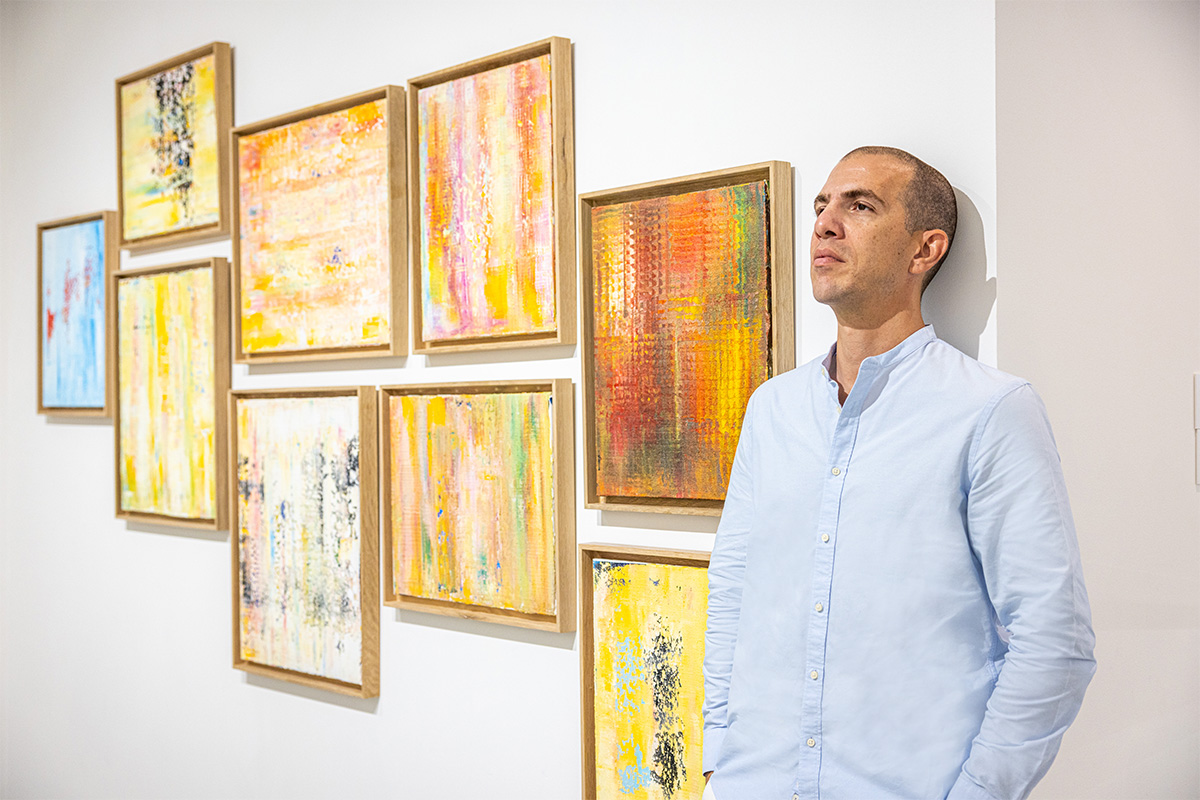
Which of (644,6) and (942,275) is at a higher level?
(644,6)

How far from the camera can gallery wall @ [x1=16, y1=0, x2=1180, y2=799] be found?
158cm

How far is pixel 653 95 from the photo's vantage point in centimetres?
193

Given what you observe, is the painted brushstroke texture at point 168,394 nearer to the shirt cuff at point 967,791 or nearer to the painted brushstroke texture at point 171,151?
the painted brushstroke texture at point 171,151

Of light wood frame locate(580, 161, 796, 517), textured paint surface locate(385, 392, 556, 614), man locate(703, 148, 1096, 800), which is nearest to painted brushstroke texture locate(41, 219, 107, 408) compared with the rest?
textured paint surface locate(385, 392, 556, 614)

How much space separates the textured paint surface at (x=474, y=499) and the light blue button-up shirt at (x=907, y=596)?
578 millimetres

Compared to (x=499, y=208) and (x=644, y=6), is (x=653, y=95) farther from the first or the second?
(x=499, y=208)

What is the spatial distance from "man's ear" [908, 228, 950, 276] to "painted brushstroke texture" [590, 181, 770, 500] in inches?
11.4

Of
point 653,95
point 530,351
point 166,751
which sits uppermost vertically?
point 653,95

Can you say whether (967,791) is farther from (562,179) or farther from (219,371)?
(219,371)

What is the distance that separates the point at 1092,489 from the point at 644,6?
1122mm

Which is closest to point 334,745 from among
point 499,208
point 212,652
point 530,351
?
point 212,652

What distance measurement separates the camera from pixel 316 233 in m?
2.45

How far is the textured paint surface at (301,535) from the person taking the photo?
7.89ft

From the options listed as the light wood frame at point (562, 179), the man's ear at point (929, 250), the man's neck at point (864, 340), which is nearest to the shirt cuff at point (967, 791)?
the man's neck at point (864, 340)
